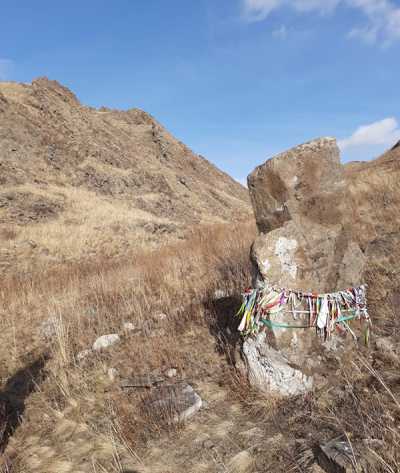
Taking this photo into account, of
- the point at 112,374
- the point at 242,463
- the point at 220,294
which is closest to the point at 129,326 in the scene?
the point at 112,374

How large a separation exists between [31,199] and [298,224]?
61.4ft

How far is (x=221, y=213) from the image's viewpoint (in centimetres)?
3108

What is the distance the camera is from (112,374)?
124 inches

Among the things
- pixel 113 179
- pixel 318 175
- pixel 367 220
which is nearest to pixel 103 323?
pixel 318 175

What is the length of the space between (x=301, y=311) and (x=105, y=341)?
238 cm

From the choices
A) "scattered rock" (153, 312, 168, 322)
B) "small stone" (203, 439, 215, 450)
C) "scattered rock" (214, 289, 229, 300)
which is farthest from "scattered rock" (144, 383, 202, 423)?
"scattered rock" (214, 289, 229, 300)

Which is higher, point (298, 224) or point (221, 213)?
point (221, 213)

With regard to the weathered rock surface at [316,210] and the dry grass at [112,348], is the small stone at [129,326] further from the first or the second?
the weathered rock surface at [316,210]

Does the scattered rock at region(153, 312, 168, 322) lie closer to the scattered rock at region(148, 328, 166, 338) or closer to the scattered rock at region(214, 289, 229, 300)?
the scattered rock at region(148, 328, 166, 338)

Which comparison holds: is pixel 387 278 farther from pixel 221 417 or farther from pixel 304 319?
pixel 221 417

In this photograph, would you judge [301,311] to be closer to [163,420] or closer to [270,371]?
[270,371]

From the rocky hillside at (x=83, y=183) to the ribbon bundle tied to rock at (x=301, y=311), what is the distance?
1233cm

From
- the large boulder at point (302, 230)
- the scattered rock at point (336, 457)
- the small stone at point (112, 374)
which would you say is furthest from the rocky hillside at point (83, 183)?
the scattered rock at point (336, 457)

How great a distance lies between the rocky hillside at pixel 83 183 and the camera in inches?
636
